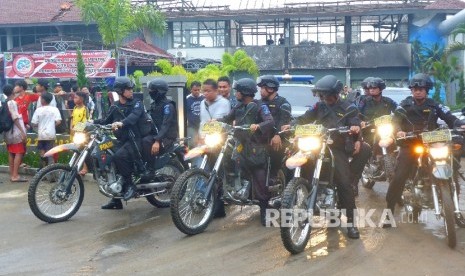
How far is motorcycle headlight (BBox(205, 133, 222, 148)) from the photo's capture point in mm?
7336

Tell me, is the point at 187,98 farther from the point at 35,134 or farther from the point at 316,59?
the point at 316,59

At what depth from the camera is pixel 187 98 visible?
11086 millimetres

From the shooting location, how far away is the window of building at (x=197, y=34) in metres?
41.4

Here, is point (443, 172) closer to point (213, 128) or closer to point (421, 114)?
point (421, 114)

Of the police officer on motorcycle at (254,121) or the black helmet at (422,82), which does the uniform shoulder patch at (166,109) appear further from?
the black helmet at (422,82)

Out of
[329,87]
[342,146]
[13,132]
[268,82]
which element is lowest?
[342,146]

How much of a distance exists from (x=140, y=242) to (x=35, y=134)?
21.8 feet

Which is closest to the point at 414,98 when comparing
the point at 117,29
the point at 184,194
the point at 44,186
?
the point at 184,194

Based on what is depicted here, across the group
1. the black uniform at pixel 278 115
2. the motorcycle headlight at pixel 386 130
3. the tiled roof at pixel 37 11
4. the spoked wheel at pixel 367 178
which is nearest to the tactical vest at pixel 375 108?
the spoked wheel at pixel 367 178

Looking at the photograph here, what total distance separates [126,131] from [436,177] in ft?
13.0

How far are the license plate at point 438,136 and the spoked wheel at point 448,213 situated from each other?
423mm

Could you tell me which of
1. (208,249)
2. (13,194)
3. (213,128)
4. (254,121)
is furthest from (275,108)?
(13,194)

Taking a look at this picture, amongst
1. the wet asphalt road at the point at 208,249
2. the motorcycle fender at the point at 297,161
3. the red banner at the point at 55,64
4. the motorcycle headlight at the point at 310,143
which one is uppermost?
the red banner at the point at 55,64

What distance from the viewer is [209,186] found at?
7098 millimetres
